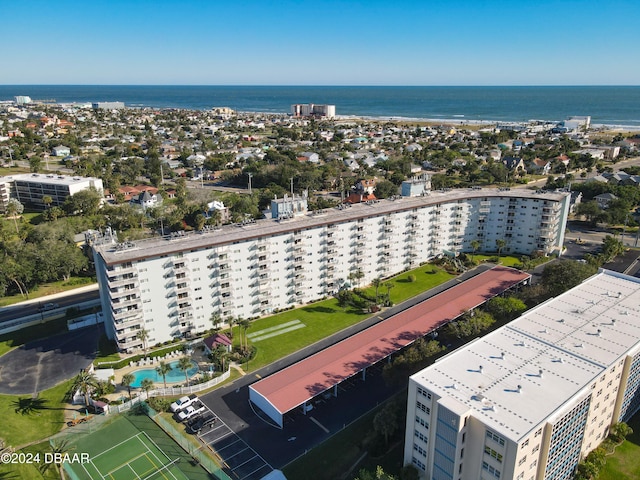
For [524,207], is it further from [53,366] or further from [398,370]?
[53,366]

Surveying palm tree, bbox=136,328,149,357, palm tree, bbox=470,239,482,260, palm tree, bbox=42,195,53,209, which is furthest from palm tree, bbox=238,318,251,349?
palm tree, bbox=42,195,53,209

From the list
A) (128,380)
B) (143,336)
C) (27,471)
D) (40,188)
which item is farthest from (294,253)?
(40,188)

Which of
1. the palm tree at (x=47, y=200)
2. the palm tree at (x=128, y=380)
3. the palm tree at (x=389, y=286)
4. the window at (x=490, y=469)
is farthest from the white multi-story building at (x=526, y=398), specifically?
the palm tree at (x=47, y=200)

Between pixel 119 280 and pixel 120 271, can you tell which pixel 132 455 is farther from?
pixel 120 271

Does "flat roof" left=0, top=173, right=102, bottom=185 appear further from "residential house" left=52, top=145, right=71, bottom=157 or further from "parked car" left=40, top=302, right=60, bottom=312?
"residential house" left=52, top=145, right=71, bottom=157

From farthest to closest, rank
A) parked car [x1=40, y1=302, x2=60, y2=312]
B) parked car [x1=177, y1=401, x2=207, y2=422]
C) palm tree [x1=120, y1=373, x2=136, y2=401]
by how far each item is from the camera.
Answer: parked car [x1=40, y1=302, x2=60, y2=312]
palm tree [x1=120, y1=373, x2=136, y2=401]
parked car [x1=177, y1=401, x2=207, y2=422]

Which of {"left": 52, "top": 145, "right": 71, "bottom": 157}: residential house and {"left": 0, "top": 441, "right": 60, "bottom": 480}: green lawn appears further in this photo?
{"left": 52, "top": 145, "right": 71, "bottom": 157}: residential house

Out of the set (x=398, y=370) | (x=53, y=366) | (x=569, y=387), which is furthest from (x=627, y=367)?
(x=53, y=366)
